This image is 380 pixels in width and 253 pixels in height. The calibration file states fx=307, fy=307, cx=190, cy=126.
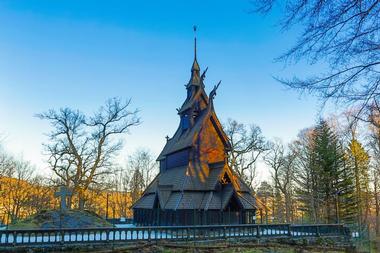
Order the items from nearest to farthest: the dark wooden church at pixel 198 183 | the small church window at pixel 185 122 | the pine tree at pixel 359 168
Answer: the dark wooden church at pixel 198 183, the small church window at pixel 185 122, the pine tree at pixel 359 168

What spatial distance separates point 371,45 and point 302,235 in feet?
49.6

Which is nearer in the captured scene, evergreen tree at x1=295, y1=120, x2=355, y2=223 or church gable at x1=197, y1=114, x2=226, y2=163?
church gable at x1=197, y1=114, x2=226, y2=163

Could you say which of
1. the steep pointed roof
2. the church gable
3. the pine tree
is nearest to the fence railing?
the church gable

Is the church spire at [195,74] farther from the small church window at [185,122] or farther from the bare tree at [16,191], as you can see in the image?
the bare tree at [16,191]

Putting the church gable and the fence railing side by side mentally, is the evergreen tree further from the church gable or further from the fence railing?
the fence railing

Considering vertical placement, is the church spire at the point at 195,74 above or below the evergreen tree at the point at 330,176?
above

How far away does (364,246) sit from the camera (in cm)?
1842

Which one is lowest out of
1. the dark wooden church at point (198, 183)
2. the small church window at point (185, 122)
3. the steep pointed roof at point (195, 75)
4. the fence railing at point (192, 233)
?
the fence railing at point (192, 233)

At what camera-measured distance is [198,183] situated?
2127 centimetres

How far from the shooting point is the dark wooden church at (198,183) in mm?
19656

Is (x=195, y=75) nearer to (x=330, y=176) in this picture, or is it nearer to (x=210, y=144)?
(x=210, y=144)

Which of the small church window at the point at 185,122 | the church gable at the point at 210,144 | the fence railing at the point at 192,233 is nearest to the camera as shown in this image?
the fence railing at the point at 192,233

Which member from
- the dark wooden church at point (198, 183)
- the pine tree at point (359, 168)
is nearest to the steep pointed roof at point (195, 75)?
the dark wooden church at point (198, 183)

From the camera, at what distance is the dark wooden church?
19.7 meters
